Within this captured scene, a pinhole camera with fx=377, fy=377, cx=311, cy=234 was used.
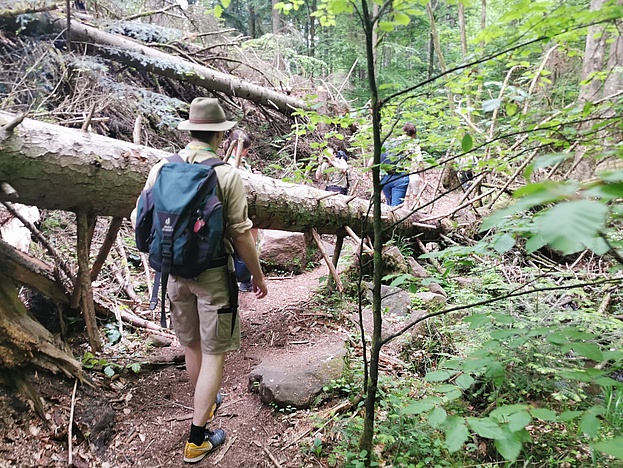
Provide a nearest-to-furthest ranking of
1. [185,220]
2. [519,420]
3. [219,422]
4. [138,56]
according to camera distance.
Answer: [519,420] → [185,220] → [219,422] → [138,56]

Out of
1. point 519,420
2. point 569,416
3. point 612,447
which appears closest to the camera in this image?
point 612,447

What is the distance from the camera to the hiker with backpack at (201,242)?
225 centimetres

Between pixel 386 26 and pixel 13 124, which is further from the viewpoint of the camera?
pixel 13 124

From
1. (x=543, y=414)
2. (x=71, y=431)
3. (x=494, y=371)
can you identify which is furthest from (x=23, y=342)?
(x=543, y=414)

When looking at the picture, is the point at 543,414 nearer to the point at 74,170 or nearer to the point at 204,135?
the point at 204,135

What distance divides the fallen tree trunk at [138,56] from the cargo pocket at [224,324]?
4.60 meters

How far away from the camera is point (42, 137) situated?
2605 millimetres

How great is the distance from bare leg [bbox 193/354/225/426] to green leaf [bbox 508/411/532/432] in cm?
183

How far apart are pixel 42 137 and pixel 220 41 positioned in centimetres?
764

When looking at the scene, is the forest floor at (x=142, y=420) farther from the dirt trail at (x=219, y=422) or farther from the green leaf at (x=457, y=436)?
the green leaf at (x=457, y=436)

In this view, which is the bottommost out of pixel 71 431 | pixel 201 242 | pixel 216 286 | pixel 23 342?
pixel 71 431

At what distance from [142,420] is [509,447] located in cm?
255

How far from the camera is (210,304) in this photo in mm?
2467

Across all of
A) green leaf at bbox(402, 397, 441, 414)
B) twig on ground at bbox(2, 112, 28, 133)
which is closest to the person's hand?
green leaf at bbox(402, 397, 441, 414)
